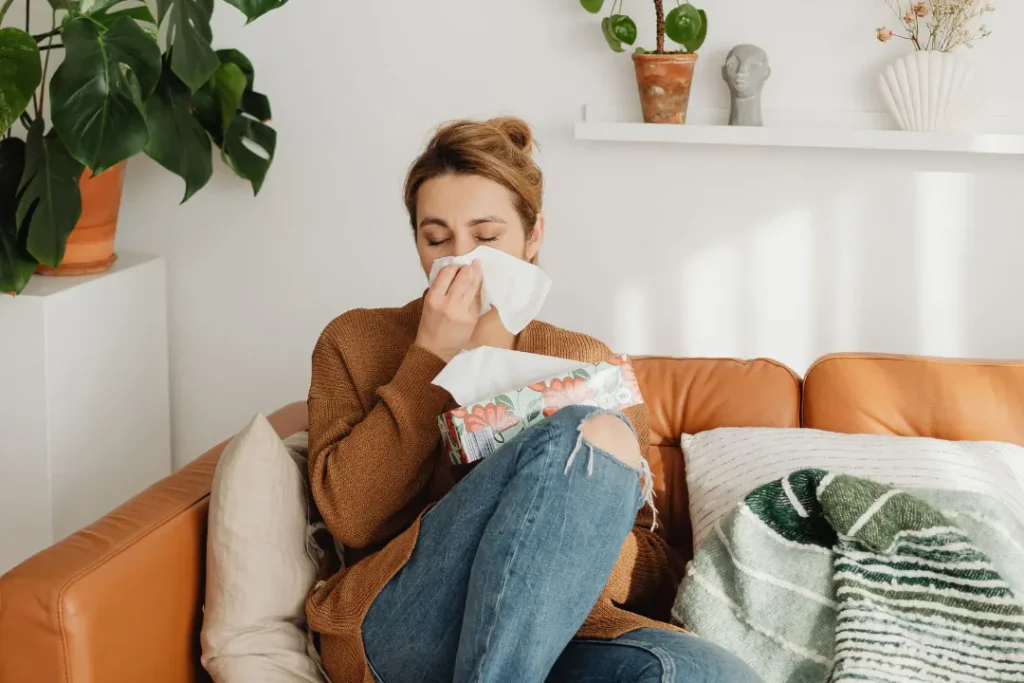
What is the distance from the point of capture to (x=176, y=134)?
2.22 meters

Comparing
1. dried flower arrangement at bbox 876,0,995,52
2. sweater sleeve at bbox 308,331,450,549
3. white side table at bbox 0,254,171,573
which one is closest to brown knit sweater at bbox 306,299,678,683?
sweater sleeve at bbox 308,331,450,549

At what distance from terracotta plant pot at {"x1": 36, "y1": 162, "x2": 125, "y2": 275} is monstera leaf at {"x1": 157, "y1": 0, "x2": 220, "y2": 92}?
36cm

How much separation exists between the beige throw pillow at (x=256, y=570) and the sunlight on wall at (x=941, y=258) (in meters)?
1.40

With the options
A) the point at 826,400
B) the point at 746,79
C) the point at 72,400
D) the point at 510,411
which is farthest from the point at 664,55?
the point at 72,400

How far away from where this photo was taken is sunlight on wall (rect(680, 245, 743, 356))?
7.59 feet

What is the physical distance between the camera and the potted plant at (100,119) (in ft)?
6.28

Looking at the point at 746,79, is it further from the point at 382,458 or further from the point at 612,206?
the point at 382,458

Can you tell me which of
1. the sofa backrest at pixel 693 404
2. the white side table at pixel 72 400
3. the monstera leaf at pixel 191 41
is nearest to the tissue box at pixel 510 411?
the sofa backrest at pixel 693 404

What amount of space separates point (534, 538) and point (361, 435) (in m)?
0.37

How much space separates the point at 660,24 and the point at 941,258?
0.75 meters

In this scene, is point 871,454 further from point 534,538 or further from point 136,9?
point 136,9

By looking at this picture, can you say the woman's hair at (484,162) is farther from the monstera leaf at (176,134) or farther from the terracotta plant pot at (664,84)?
the monstera leaf at (176,134)

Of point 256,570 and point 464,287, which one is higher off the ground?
point 464,287

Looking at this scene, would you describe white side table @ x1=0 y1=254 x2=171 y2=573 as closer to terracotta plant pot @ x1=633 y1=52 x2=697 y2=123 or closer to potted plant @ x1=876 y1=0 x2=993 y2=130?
terracotta plant pot @ x1=633 y1=52 x2=697 y2=123
